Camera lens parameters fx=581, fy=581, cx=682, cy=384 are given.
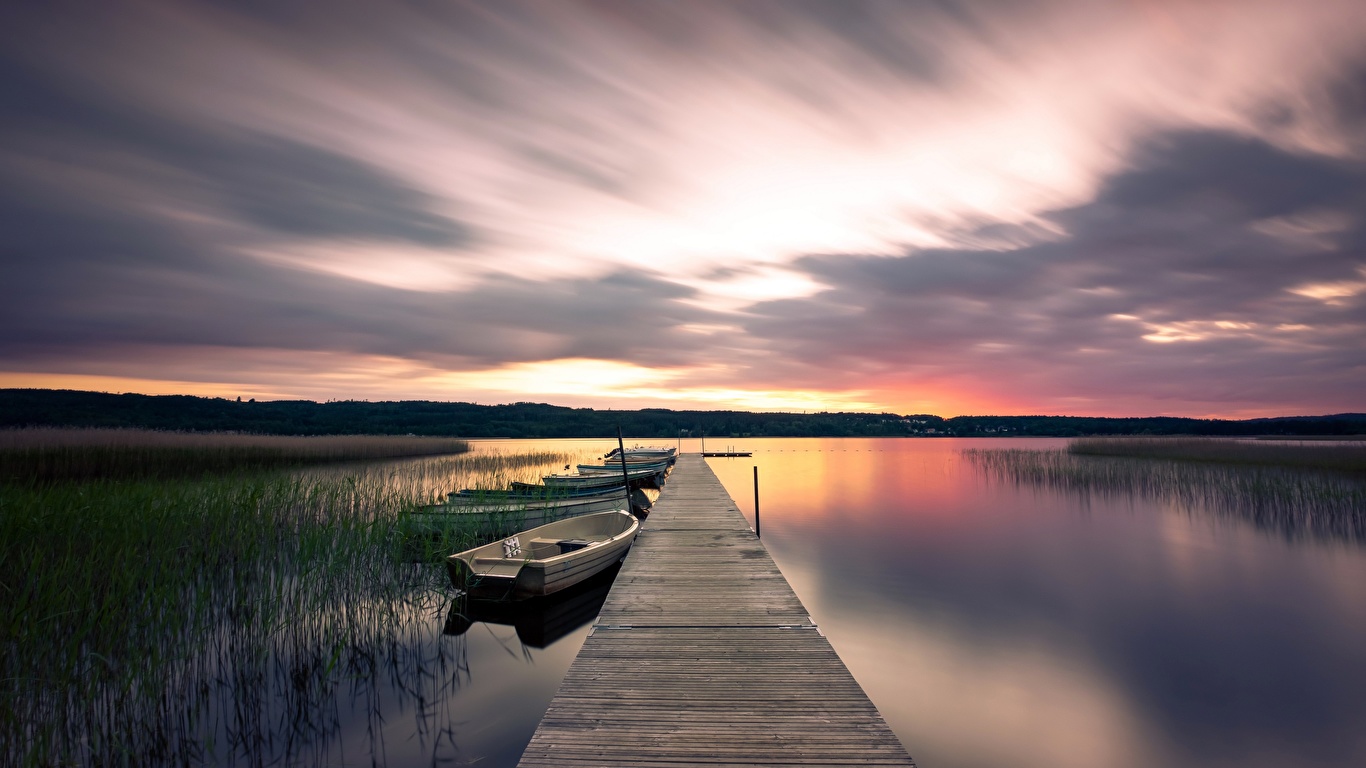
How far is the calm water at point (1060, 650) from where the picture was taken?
644 centimetres

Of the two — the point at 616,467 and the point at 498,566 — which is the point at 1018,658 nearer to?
the point at 498,566

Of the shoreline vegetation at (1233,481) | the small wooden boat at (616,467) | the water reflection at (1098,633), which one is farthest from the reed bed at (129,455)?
the shoreline vegetation at (1233,481)

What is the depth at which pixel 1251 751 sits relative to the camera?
6.41 m

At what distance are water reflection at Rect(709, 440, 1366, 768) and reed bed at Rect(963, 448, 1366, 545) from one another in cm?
89

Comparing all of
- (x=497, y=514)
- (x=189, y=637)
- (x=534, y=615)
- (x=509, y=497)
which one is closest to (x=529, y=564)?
(x=534, y=615)

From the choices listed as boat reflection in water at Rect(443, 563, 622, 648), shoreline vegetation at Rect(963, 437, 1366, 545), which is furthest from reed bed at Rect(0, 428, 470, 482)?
shoreline vegetation at Rect(963, 437, 1366, 545)

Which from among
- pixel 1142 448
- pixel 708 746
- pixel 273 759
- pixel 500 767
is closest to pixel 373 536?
pixel 273 759

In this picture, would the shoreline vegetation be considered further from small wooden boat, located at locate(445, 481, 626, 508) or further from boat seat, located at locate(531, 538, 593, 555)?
small wooden boat, located at locate(445, 481, 626, 508)

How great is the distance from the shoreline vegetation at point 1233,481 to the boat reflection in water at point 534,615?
62.4ft

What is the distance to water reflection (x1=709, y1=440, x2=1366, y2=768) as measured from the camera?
666 centimetres

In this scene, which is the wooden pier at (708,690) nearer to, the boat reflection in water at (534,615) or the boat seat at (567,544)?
the boat reflection in water at (534,615)

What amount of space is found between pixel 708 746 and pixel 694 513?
35.0ft

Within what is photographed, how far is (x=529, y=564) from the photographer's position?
8664 mm

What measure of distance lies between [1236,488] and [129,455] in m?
37.8
